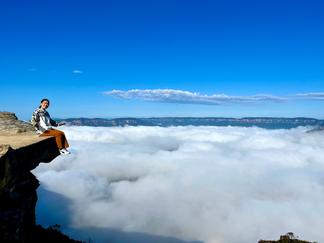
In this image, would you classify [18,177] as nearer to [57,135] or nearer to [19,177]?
[19,177]

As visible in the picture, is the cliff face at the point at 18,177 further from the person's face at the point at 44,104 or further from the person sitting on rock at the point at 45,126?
the person's face at the point at 44,104

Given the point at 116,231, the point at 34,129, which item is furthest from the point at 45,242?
the point at 116,231

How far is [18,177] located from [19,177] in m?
0.60

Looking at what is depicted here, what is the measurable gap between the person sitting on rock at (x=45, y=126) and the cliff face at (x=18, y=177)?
0.47 meters

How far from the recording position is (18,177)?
19.6 meters

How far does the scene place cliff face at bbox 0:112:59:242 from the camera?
1728 centimetres

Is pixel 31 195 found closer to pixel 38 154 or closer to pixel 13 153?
pixel 38 154

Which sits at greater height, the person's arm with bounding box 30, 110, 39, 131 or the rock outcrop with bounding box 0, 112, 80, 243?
the person's arm with bounding box 30, 110, 39, 131

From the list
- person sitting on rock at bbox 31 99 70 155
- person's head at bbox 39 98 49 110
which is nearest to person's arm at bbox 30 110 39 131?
person sitting on rock at bbox 31 99 70 155

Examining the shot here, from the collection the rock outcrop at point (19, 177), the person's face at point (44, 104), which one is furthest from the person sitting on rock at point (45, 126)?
the rock outcrop at point (19, 177)

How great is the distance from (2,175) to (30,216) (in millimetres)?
7345

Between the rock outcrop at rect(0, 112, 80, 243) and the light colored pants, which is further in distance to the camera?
the light colored pants

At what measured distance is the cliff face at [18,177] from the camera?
17.3 meters

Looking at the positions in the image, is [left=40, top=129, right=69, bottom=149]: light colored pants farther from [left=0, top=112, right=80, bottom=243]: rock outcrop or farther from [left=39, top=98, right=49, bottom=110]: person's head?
[left=39, top=98, right=49, bottom=110]: person's head
